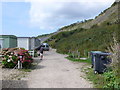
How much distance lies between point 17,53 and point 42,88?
614cm

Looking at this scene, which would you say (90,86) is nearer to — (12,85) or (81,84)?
(81,84)

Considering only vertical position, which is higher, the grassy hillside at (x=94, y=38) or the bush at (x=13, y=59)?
the grassy hillside at (x=94, y=38)

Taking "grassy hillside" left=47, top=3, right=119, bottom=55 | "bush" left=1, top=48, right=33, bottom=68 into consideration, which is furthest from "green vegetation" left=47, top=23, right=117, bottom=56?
"bush" left=1, top=48, right=33, bottom=68

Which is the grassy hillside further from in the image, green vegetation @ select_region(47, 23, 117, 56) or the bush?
the bush

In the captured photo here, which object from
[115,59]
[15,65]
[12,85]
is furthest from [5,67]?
[115,59]

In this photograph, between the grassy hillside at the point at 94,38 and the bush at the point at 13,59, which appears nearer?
the bush at the point at 13,59

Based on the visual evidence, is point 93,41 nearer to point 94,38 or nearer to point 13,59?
point 94,38

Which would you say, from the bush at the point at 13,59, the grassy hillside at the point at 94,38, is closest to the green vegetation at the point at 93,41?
the grassy hillside at the point at 94,38

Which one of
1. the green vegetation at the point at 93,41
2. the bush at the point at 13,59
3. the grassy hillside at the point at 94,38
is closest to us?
the bush at the point at 13,59

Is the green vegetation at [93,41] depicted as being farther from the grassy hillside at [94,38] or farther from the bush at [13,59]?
the bush at [13,59]

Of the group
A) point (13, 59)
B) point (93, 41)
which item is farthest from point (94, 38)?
point (13, 59)

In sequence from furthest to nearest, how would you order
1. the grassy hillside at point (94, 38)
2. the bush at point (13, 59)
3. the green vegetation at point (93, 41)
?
the grassy hillside at point (94, 38), the green vegetation at point (93, 41), the bush at point (13, 59)

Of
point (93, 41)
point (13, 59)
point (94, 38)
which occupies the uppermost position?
point (94, 38)

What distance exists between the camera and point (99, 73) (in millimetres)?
10125
